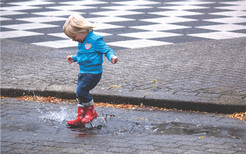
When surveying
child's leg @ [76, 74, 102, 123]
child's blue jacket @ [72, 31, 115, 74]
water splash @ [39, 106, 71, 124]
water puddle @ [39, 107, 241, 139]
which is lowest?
water splash @ [39, 106, 71, 124]

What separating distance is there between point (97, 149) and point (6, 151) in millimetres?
778

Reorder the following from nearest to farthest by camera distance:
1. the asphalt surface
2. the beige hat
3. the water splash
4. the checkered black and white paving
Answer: the asphalt surface < the beige hat < the water splash < the checkered black and white paving

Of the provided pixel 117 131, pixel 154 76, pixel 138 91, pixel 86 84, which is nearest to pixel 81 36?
pixel 86 84

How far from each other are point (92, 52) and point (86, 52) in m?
0.06

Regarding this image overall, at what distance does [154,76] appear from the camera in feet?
20.2

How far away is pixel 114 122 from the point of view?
15.4 ft

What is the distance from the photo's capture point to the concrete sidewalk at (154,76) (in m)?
5.23

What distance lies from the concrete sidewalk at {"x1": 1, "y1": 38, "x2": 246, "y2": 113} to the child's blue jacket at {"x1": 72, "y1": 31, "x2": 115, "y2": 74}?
990 millimetres

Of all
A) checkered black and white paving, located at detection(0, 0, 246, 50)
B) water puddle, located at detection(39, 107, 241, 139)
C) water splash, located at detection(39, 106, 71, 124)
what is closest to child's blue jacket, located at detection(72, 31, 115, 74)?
water puddle, located at detection(39, 107, 241, 139)

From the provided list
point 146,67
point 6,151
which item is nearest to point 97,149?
point 6,151

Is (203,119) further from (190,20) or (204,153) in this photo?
(190,20)

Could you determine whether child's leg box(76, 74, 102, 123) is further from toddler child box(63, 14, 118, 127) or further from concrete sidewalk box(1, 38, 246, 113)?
concrete sidewalk box(1, 38, 246, 113)

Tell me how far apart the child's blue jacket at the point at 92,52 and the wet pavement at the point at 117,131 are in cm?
60

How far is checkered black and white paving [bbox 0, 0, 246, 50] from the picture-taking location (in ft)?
29.7
